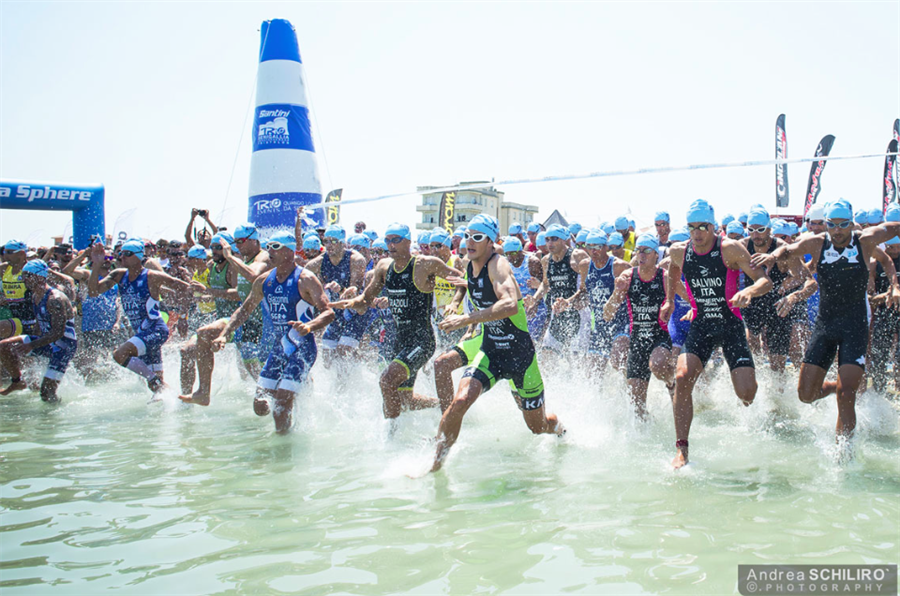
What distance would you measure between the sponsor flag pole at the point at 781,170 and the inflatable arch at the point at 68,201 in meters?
17.7

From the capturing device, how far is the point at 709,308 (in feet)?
19.0

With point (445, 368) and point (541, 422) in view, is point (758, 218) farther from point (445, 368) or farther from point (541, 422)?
point (445, 368)

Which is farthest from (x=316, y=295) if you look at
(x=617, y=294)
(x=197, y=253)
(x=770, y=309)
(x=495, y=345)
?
(x=770, y=309)

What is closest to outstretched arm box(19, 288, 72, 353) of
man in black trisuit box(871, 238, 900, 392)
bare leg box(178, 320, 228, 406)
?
bare leg box(178, 320, 228, 406)

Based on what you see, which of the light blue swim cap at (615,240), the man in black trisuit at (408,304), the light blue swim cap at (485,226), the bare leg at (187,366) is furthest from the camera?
the light blue swim cap at (615,240)

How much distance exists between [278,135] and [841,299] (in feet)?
38.2

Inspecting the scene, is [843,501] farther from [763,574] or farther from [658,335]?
[658,335]

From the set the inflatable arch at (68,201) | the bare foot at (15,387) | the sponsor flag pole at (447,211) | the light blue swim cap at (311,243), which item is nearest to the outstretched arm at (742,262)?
the light blue swim cap at (311,243)

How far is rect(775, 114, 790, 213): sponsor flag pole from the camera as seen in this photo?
68.1 ft

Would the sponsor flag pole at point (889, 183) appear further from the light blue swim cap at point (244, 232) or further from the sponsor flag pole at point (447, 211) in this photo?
the light blue swim cap at point (244, 232)

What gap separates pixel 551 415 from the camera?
19.7 feet

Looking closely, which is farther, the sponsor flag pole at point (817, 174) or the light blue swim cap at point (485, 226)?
the sponsor flag pole at point (817, 174)

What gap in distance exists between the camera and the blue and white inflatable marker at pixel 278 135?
14727 millimetres

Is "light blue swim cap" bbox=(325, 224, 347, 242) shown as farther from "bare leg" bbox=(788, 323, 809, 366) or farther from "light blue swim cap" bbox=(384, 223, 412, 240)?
"bare leg" bbox=(788, 323, 809, 366)
